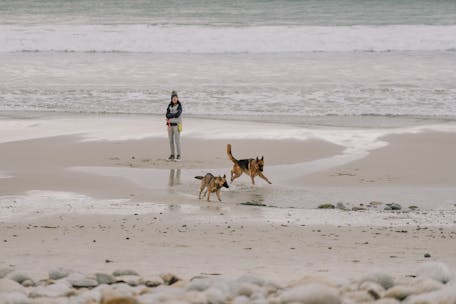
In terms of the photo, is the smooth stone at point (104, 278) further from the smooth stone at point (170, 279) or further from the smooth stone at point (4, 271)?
the smooth stone at point (4, 271)

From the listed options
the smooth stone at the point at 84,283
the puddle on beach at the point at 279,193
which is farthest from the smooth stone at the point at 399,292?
the puddle on beach at the point at 279,193

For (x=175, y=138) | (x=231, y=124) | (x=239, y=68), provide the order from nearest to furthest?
1. (x=175, y=138)
2. (x=231, y=124)
3. (x=239, y=68)

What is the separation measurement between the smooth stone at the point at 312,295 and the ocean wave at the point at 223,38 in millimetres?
33391

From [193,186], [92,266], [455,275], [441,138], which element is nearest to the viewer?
[455,275]

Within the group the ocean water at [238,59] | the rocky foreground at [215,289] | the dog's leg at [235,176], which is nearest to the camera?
the rocky foreground at [215,289]

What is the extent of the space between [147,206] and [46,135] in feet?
21.5

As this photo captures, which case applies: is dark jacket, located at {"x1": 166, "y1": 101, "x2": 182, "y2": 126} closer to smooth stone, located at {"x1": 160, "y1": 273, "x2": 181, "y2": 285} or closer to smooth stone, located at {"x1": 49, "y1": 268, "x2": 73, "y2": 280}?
smooth stone, located at {"x1": 49, "y1": 268, "x2": 73, "y2": 280}

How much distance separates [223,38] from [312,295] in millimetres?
38244

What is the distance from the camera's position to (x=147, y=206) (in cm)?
1076

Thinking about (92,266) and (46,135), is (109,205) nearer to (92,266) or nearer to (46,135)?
(92,266)

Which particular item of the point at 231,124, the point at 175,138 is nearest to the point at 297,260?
the point at 175,138

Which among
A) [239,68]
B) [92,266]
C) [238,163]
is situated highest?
[239,68]

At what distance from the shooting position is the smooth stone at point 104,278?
6555mm

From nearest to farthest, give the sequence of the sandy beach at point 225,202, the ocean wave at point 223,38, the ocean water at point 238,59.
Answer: the sandy beach at point 225,202, the ocean water at point 238,59, the ocean wave at point 223,38
